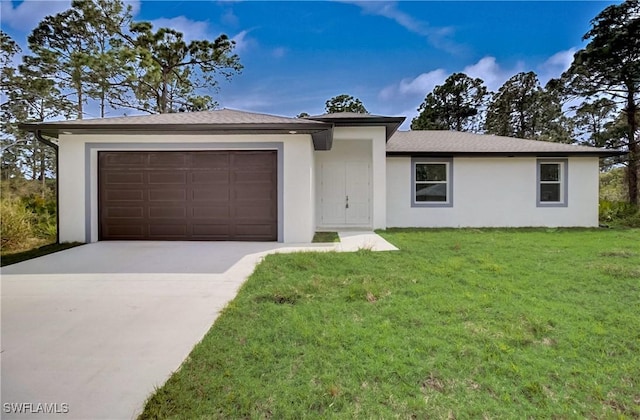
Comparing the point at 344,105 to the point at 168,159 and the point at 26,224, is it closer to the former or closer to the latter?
the point at 168,159

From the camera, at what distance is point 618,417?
2002mm

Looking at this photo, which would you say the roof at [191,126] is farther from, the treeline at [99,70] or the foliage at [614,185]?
the foliage at [614,185]

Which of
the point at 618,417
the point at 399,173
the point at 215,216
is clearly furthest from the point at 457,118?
the point at 618,417

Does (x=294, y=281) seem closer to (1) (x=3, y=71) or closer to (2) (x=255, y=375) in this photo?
(2) (x=255, y=375)

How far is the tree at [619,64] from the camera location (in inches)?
574

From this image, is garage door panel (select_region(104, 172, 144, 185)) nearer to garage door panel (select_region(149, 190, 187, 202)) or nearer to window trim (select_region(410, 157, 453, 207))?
garage door panel (select_region(149, 190, 187, 202))

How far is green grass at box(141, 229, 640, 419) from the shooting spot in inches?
82.1

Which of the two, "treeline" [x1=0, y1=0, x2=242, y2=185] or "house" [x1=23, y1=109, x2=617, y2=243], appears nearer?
"house" [x1=23, y1=109, x2=617, y2=243]

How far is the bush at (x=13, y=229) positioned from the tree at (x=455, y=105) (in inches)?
987

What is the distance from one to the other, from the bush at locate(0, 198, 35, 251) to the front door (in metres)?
8.31

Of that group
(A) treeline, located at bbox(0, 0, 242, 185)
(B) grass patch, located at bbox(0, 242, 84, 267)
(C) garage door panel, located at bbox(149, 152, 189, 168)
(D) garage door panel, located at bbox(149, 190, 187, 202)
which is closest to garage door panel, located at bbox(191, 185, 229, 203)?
(D) garage door panel, located at bbox(149, 190, 187, 202)

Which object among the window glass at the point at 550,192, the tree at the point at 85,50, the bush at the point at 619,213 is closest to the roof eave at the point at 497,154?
the window glass at the point at 550,192

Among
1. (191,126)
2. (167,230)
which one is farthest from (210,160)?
(167,230)

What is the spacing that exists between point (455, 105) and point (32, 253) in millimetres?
27384
